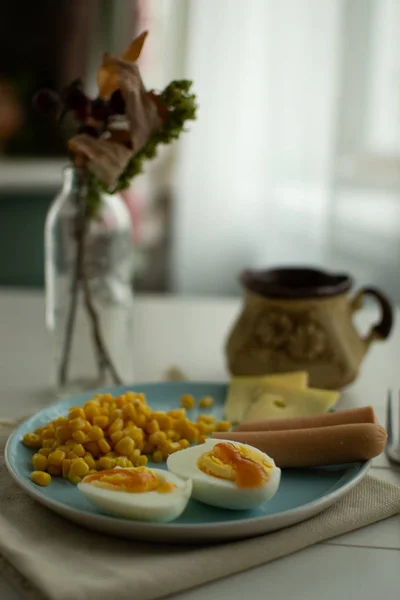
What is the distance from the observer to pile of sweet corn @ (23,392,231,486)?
0.91 metres

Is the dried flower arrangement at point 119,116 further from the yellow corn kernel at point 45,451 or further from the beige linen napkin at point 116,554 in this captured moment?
the beige linen napkin at point 116,554

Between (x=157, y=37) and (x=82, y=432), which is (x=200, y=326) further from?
(x=157, y=37)

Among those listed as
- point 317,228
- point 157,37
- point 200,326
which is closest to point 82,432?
point 200,326

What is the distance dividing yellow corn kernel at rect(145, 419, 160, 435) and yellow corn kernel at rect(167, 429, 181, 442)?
0.06ft

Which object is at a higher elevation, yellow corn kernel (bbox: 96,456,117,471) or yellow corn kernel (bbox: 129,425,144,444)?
yellow corn kernel (bbox: 129,425,144,444)

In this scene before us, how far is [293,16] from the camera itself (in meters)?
3.44

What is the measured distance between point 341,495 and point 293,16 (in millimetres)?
2971

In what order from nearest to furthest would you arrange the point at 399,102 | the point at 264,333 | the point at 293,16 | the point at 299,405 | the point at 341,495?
the point at 341,495, the point at 299,405, the point at 264,333, the point at 399,102, the point at 293,16

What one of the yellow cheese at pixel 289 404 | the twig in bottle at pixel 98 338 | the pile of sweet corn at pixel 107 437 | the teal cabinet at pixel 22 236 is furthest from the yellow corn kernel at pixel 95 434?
the teal cabinet at pixel 22 236

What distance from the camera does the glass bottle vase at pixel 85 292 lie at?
129 centimetres

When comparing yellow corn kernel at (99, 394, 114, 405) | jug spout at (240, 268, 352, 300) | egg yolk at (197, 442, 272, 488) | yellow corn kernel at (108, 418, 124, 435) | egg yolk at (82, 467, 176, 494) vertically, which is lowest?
yellow corn kernel at (108, 418, 124, 435)

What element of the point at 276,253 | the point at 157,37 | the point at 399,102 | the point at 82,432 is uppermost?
the point at 157,37

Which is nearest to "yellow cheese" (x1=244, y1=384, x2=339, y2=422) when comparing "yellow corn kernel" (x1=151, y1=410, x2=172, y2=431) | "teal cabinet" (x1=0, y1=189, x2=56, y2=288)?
"yellow corn kernel" (x1=151, y1=410, x2=172, y2=431)

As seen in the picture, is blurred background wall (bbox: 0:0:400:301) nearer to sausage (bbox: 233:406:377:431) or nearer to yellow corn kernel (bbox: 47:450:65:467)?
sausage (bbox: 233:406:377:431)
